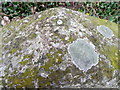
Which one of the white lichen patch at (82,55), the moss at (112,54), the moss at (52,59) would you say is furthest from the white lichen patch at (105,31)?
the moss at (52,59)

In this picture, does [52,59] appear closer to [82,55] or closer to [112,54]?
[82,55]

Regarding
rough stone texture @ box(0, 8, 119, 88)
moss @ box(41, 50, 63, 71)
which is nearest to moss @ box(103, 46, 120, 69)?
rough stone texture @ box(0, 8, 119, 88)

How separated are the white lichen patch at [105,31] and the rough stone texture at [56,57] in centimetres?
5

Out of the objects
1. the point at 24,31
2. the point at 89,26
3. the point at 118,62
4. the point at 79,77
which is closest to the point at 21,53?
the point at 24,31

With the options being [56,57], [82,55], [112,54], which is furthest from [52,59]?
[112,54]

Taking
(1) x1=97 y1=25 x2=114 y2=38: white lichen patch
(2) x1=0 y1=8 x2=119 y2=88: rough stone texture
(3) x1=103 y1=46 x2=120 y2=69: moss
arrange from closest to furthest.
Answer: (2) x1=0 y1=8 x2=119 y2=88: rough stone texture, (3) x1=103 y1=46 x2=120 y2=69: moss, (1) x1=97 y1=25 x2=114 y2=38: white lichen patch

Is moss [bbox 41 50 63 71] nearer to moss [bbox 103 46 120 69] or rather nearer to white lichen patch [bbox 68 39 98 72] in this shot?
white lichen patch [bbox 68 39 98 72]

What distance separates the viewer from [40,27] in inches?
80.8

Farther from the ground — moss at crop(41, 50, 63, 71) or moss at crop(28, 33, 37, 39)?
moss at crop(28, 33, 37, 39)

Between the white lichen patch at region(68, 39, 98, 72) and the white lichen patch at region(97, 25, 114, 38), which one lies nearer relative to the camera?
the white lichen patch at region(68, 39, 98, 72)

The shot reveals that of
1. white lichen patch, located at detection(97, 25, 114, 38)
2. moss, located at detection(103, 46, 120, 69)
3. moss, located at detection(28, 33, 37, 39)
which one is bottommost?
moss, located at detection(103, 46, 120, 69)

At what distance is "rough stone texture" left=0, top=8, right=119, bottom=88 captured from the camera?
1798 millimetres

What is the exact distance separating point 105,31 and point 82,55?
577 mm

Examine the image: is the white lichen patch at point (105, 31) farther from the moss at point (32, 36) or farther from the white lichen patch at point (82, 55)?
the moss at point (32, 36)
